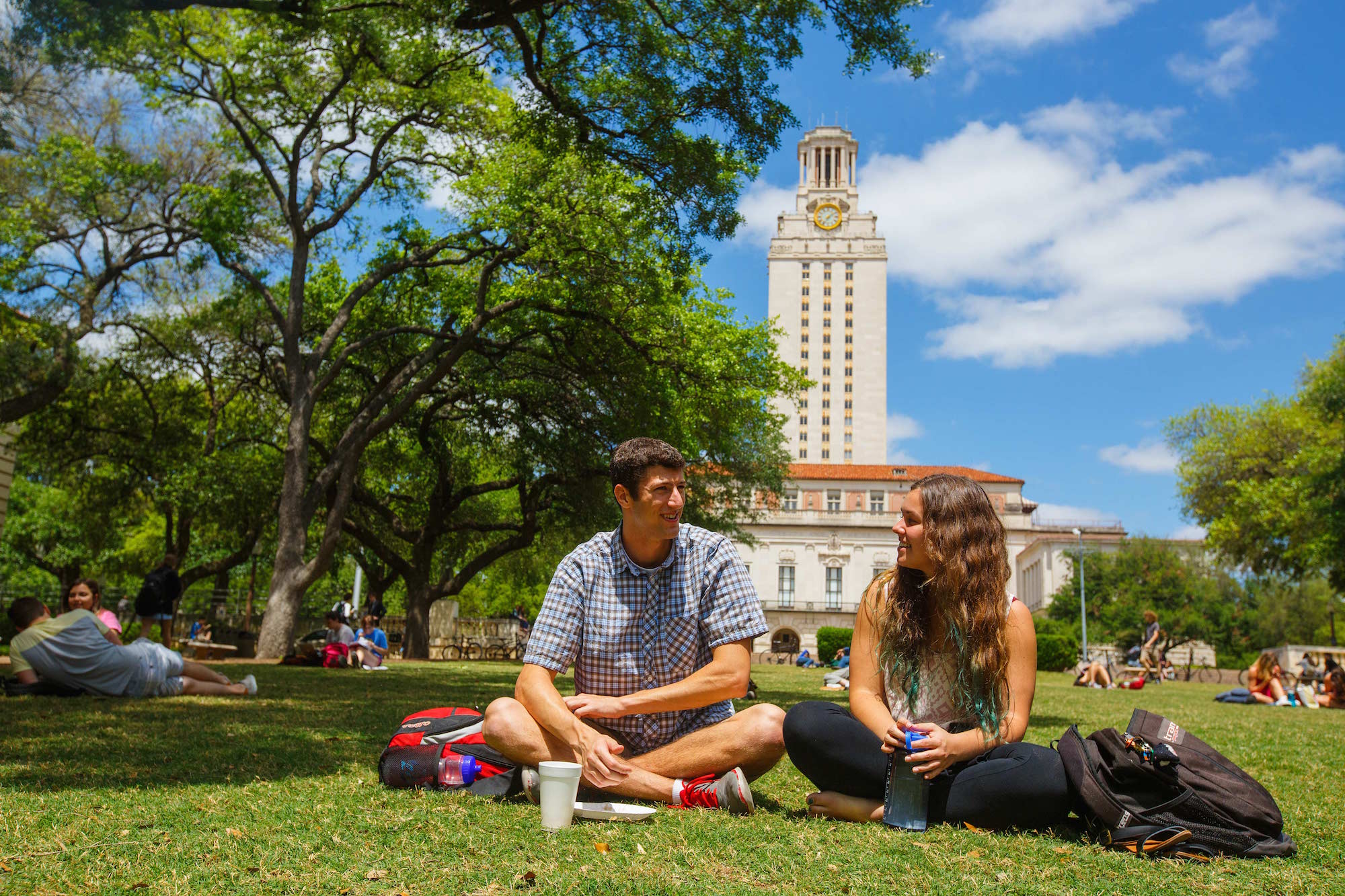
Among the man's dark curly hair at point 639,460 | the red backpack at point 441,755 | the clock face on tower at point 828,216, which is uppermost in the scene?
the clock face on tower at point 828,216

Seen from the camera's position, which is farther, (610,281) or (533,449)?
(533,449)

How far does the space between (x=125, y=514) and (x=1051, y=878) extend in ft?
76.1

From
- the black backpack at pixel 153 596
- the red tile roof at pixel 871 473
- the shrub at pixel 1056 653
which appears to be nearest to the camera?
the black backpack at pixel 153 596

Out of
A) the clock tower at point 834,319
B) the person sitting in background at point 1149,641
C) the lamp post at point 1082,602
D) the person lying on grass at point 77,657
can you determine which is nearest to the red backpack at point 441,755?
the person lying on grass at point 77,657

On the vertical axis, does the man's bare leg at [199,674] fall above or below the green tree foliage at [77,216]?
below

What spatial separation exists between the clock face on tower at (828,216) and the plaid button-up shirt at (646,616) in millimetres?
109657

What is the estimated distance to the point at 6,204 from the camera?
15594 mm

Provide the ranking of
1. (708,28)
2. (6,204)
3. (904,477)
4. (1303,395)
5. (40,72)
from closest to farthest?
(40,72), (708,28), (6,204), (1303,395), (904,477)

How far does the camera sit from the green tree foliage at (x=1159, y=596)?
182ft

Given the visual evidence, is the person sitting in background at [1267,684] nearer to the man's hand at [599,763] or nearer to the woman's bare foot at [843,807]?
the woman's bare foot at [843,807]

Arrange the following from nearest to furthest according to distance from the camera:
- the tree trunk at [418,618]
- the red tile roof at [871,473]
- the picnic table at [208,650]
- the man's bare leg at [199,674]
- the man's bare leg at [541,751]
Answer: the man's bare leg at [541,751], the man's bare leg at [199,674], the picnic table at [208,650], the tree trunk at [418,618], the red tile roof at [871,473]

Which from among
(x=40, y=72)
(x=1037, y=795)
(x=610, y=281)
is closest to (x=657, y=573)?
(x=1037, y=795)

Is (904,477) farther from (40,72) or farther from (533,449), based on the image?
(40,72)

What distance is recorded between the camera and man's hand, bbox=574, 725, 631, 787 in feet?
11.4
